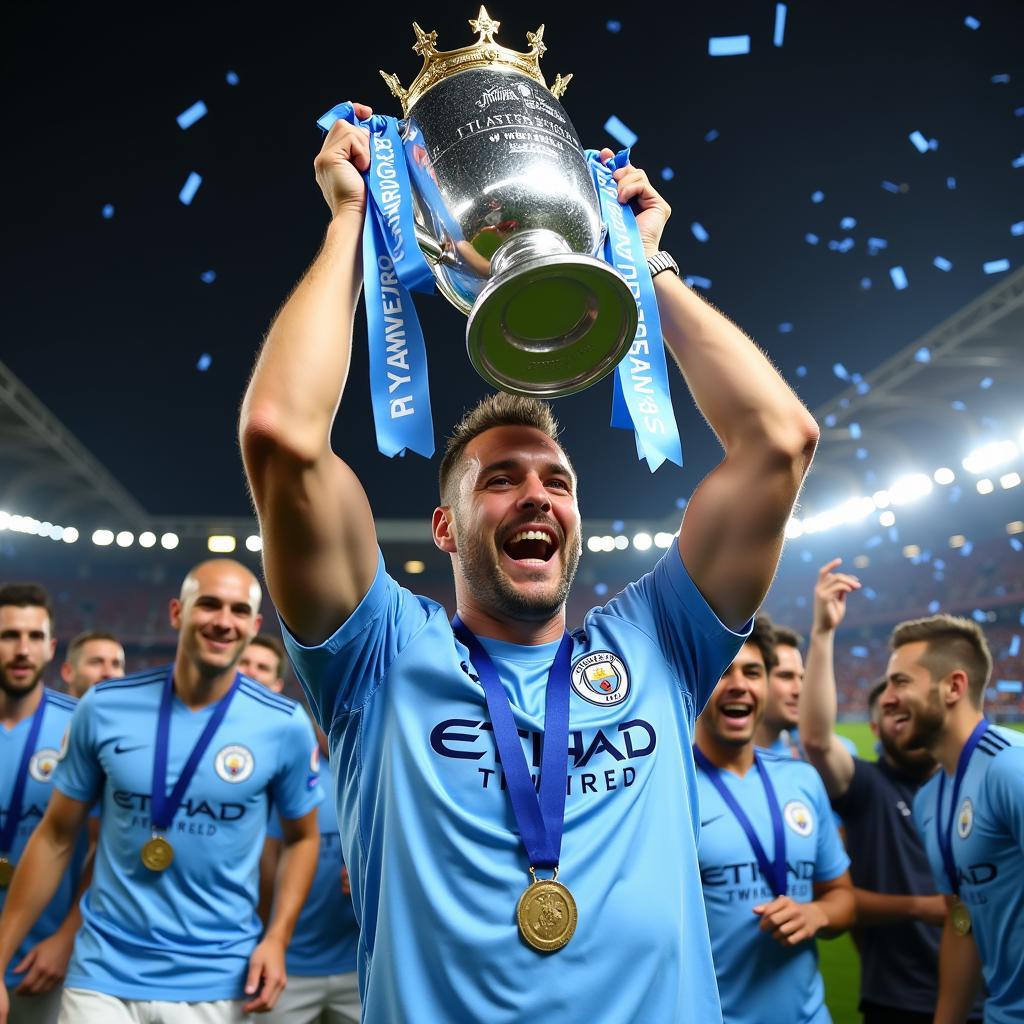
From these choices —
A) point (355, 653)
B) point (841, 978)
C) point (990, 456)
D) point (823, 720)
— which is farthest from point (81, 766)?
point (990, 456)

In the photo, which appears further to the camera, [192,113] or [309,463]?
[192,113]

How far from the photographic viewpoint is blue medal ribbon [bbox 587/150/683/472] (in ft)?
5.28

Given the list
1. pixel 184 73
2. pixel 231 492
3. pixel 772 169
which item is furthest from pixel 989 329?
pixel 231 492

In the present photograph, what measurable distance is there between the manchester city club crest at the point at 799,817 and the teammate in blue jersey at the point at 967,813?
17.6 inches

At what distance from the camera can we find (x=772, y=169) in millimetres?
10250

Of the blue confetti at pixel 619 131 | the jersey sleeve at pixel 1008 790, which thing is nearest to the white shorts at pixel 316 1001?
the jersey sleeve at pixel 1008 790

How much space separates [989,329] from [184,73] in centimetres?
1336

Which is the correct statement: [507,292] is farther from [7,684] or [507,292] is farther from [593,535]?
[593,535]

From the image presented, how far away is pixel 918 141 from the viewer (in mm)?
9289

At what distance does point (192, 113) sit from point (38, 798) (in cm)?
734

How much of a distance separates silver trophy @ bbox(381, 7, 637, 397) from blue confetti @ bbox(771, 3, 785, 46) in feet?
22.4

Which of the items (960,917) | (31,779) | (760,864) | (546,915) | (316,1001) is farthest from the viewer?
(31,779)

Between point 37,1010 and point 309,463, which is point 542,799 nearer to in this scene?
point 309,463

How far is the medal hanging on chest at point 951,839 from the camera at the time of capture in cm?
306
